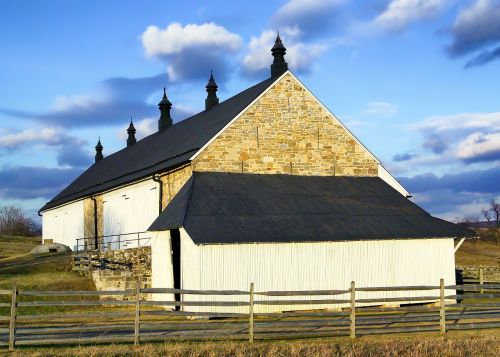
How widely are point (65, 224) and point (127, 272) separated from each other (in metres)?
21.1

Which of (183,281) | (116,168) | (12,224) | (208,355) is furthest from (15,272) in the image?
(12,224)

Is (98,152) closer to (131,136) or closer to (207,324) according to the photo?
(131,136)

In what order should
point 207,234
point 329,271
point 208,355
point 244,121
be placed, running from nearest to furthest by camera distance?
point 208,355
point 207,234
point 329,271
point 244,121

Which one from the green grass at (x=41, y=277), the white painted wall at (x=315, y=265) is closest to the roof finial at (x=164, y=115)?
the green grass at (x=41, y=277)

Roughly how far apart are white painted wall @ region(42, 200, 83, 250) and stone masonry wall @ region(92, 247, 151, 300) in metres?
14.0

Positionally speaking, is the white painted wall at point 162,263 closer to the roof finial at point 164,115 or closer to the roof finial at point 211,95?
the roof finial at point 211,95

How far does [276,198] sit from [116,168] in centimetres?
1687

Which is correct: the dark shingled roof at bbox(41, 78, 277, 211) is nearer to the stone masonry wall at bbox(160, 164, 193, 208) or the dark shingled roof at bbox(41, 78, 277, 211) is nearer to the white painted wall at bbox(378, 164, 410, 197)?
the stone masonry wall at bbox(160, 164, 193, 208)

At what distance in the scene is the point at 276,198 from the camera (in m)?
25.3

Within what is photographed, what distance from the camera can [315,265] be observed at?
915 inches

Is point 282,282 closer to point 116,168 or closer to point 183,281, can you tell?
point 183,281

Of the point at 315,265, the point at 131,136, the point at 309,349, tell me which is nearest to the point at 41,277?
the point at 315,265

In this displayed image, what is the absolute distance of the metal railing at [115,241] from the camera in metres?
31.5

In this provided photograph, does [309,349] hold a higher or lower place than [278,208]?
lower
